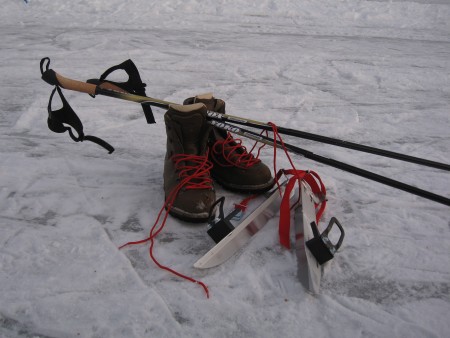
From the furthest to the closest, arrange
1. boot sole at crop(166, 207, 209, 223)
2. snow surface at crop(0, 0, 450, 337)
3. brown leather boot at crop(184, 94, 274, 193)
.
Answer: brown leather boot at crop(184, 94, 274, 193)
boot sole at crop(166, 207, 209, 223)
snow surface at crop(0, 0, 450, 337)

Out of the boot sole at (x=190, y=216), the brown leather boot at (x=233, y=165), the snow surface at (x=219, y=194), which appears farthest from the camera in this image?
the brown leather boot at (x=233, y=165)

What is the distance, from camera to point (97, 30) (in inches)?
213

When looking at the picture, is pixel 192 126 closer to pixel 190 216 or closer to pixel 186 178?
pixel 186 178

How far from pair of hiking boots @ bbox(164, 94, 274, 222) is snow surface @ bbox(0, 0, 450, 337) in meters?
0.09

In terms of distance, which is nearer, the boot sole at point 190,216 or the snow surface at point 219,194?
the snow surface at point 219,194

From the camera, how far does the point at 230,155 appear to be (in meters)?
1.82

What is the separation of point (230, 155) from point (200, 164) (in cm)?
20

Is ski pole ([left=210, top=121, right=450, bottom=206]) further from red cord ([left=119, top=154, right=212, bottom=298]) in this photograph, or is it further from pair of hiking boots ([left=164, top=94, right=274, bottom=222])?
red cord ([left=119, top=154, right=212, bottom=298])

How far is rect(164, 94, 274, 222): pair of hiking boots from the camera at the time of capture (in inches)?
62.7

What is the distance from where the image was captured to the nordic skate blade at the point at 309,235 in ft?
4.22

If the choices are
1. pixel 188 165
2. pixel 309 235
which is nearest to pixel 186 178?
pixel 188 165

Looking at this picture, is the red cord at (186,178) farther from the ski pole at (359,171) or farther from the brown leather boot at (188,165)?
the ski pole at (359,171)

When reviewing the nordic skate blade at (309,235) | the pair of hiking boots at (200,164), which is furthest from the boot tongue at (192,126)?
the nordic skate blade at (309,235)

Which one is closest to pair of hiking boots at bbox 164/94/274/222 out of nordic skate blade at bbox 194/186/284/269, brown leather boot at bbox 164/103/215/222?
brown leather boot at bbox 164/103/215/222
